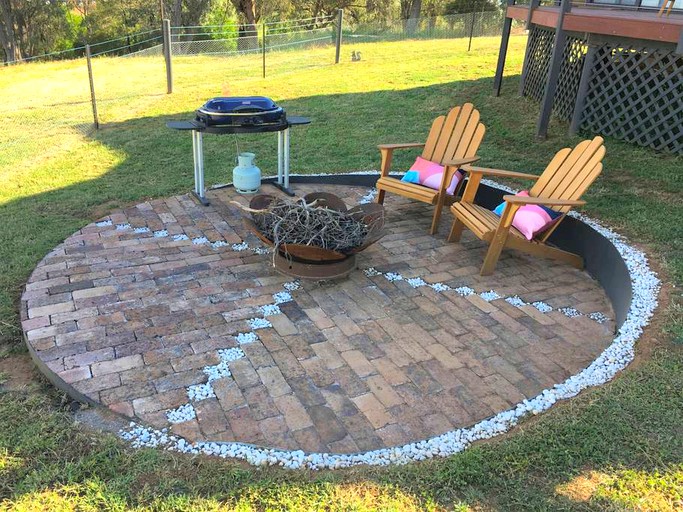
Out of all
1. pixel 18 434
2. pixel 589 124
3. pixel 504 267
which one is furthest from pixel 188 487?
pixel 589 124

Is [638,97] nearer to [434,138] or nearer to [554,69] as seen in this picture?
[554,69]

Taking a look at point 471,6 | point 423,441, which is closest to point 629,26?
point 423,441

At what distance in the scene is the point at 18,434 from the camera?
84.0 inches

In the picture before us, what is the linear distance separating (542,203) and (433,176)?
1218mm

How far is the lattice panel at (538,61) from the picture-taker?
7.24m

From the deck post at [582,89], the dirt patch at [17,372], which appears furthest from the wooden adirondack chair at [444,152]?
the dirt patch at [17,372]

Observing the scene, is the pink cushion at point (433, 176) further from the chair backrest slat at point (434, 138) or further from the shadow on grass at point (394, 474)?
the shadow on grass at point (394, 474)

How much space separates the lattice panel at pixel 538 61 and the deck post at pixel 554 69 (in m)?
1.24

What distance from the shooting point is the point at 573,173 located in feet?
12.4

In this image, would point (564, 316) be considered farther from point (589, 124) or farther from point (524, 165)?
point (589, 124)

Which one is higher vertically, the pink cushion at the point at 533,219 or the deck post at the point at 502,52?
the deck post at the point at 502,52

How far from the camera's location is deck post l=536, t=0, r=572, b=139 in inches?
228

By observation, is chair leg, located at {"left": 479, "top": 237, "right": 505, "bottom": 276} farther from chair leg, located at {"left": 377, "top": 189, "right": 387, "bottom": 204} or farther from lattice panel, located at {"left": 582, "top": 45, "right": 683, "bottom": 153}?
lattice panel, located at {"left": 582, "top": 45, "right": 683, "bottom": 153}

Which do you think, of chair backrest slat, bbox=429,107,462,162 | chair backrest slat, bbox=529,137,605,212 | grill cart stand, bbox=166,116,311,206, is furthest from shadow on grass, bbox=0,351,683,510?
chair backrest slat, bbox=429,107,462,162
